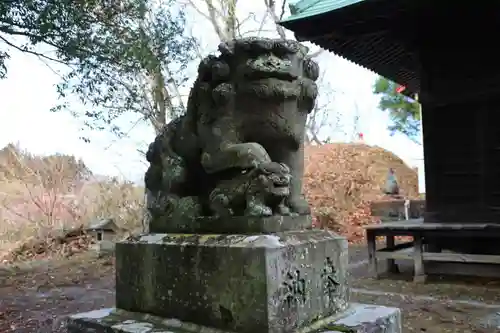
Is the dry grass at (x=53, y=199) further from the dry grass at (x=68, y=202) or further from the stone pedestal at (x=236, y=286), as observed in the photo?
the stone pedestal at (x=236, y=286)

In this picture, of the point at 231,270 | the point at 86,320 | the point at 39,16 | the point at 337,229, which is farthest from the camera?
the point at 337,229

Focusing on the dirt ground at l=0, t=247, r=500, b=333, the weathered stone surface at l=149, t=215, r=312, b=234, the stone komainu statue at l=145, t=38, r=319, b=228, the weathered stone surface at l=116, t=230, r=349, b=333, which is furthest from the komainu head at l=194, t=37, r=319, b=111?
the dirt ground at l=0, t=247, r=500, b=333

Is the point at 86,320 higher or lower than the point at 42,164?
lower

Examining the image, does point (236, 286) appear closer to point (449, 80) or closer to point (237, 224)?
point (237, 224)

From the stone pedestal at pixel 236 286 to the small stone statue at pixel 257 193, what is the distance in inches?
2.8

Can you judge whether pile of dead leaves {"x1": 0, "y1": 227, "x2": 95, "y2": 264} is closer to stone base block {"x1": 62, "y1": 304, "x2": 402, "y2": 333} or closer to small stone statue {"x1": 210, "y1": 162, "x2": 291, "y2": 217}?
stone base block {"x1": 62, "y1": 304, "x2": 402, "y2": 333}

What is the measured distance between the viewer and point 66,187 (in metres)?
13.3

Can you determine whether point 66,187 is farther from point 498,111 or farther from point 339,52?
point 498,111

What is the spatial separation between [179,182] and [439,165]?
5.12 meters

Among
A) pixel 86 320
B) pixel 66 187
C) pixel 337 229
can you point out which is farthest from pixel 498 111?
pixel 66 187

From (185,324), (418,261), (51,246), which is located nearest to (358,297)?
(418,261)

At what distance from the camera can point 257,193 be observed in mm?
2170

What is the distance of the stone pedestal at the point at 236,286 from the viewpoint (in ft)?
6.54

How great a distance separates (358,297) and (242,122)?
12.0ft
